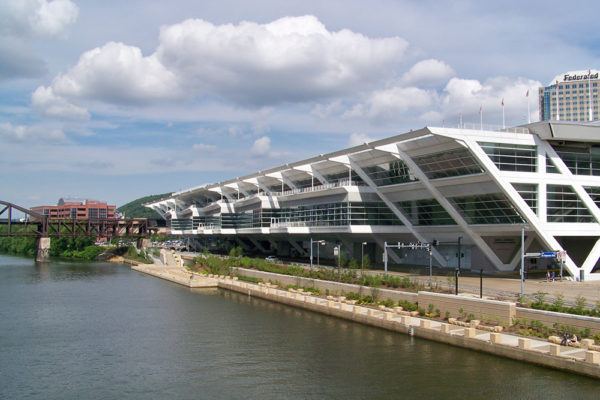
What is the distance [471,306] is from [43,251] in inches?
4060

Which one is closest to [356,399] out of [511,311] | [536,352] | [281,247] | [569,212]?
[536,352]

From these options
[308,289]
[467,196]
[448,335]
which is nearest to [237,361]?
[448,335]

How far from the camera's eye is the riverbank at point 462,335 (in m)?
24.5

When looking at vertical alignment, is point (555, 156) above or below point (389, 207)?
above

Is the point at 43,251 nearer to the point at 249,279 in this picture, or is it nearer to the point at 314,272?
the point at 249,279

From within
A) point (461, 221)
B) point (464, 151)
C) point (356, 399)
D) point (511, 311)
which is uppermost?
point (464, 151)

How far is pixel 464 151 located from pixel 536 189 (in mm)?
7371

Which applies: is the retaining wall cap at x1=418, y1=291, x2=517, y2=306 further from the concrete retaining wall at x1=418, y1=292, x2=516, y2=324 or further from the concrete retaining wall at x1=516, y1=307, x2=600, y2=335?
the concrete retaining wall at x1=516, y1=307, x2=600, y2=335

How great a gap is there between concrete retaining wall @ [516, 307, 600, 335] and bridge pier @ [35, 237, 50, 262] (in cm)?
10419

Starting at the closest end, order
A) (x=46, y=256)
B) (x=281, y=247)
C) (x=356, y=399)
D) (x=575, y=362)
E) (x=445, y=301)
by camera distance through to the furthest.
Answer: (x=356, y=399) < (x=575, y=362) < (x=445, y=301) < (x=281, y=247) < (x=46, y=256)

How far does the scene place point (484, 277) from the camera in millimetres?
50062

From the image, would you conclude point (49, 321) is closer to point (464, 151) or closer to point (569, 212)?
point (464, 151)

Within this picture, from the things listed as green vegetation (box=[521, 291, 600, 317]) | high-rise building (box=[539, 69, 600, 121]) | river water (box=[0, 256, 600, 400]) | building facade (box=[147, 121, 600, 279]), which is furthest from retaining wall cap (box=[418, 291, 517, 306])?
high-rise building (box=[539, 69, 600, 121])

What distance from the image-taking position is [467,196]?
165ft
